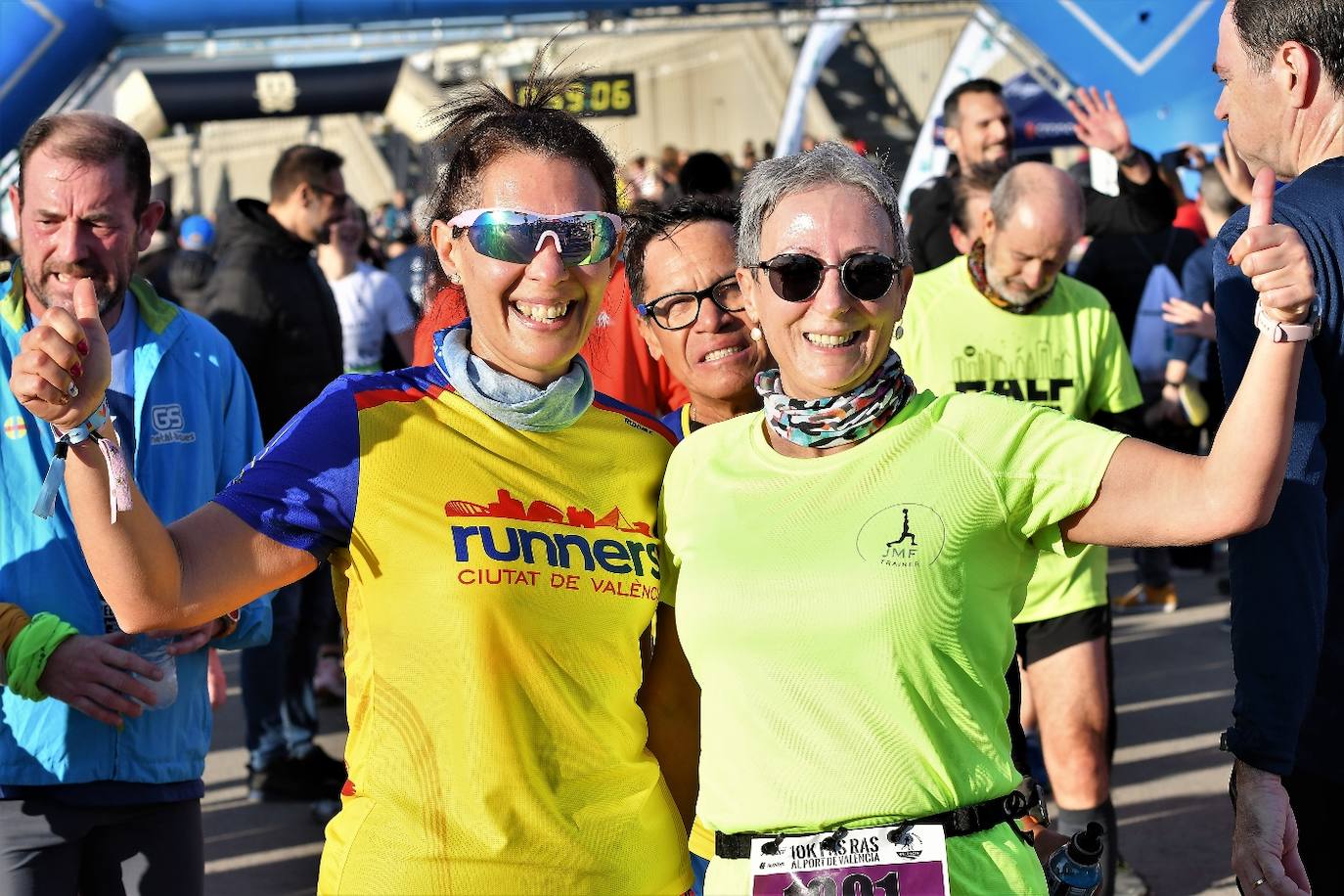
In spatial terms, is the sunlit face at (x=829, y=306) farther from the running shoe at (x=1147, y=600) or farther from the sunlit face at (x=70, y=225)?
the running shoe at (x=1147, y=600)

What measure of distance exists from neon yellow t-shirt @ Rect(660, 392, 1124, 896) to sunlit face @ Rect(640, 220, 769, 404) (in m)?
1.12

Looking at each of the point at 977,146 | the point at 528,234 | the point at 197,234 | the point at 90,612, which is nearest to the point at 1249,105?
the point at 528,234

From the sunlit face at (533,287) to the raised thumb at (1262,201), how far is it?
0.95 m

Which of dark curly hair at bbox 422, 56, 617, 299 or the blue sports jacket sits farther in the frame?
the blue sports jacket

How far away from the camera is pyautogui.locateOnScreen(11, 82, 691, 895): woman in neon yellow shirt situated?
225cm

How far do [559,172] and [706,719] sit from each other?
33.9 inches

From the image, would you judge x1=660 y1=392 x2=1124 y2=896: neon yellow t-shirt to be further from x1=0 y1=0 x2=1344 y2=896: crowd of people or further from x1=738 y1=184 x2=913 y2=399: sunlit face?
x1=738 y1=184 x2=913 y2=399: sunlit face

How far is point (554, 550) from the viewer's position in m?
2.37

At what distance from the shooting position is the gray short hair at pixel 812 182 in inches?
97.7

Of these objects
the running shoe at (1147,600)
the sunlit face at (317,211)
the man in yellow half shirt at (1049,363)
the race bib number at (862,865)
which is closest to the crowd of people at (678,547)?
the race bib number at (862,865)

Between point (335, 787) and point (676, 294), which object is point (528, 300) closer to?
point (676, 294)

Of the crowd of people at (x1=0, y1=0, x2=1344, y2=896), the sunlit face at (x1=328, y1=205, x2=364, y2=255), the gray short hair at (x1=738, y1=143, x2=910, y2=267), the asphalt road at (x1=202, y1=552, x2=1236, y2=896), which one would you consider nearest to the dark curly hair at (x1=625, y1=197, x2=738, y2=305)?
the crowd of people at (x1=0, y1=0, x2=1344, y2=896)

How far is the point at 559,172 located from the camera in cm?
253

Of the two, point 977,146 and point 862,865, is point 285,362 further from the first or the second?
point 862,865
